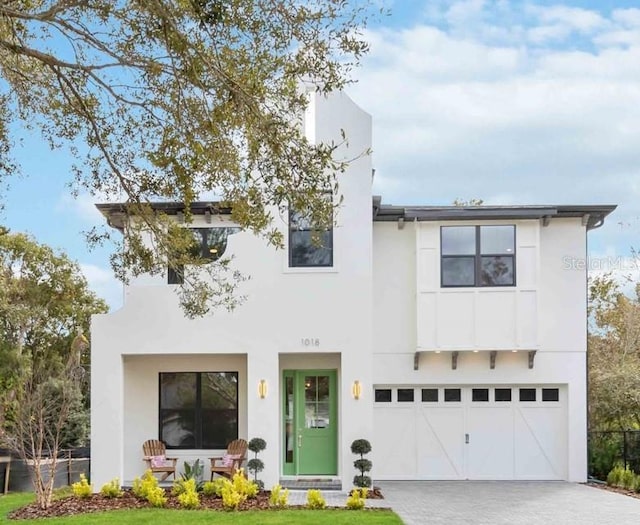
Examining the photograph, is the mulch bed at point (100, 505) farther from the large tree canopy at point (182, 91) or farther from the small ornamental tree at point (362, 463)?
the large tree canopy at point (182, 91)

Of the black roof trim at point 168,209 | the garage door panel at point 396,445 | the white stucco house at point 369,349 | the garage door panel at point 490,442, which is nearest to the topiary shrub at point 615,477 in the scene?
the white stucco house at point 369,349

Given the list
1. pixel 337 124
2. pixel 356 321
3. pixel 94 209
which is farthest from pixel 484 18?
pixel 94 209

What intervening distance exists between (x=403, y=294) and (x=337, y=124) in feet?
14.6

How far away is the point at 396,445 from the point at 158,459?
5.57 meters

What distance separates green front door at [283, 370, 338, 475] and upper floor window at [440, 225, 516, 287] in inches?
146

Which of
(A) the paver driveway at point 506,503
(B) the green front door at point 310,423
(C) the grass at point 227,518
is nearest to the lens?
(C) the grass at point 227,518

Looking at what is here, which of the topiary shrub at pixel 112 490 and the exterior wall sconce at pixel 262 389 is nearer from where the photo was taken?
the topiary shrub at pixel 112 490

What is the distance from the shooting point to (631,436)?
18.7 m

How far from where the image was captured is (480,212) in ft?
60.5

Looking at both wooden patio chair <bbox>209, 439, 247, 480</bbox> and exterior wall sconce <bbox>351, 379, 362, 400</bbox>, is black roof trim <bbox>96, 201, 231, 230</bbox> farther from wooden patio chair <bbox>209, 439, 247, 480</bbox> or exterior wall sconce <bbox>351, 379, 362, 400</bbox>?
wooden patio chair <bbox>209, 439, 247, 480</bbox>

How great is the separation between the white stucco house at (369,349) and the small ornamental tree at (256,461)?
0.62 ft

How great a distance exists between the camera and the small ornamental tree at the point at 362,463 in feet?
52.4

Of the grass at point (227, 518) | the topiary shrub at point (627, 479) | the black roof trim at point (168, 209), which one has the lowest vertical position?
the topiary shrub at point (627, 479)

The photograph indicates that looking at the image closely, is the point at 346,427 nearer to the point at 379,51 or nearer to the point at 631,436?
the point at 631,436
